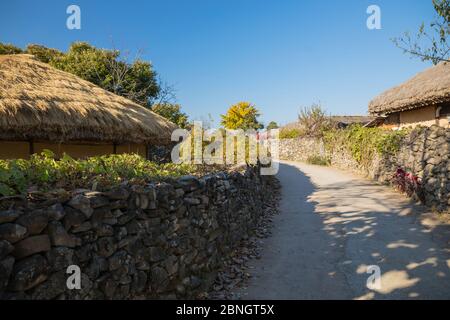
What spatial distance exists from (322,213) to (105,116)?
6715 mm

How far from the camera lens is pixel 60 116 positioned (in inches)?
328

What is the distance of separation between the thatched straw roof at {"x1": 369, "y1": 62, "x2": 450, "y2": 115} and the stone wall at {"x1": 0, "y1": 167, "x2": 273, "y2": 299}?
10568mm

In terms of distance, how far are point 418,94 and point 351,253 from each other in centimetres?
965

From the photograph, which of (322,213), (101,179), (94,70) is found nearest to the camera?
(101,179)

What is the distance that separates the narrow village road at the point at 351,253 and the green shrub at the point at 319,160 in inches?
441

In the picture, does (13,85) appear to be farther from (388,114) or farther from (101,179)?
(388,114)

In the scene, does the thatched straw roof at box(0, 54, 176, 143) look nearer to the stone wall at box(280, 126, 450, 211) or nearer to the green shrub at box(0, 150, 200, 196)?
the green shrub at box(0, 150, 200, 196)

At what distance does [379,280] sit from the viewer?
16.5 ft

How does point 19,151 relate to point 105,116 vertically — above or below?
below

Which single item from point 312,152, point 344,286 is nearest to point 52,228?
point 344,286

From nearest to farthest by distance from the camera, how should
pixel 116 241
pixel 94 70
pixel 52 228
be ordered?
pixel 52 228, pixel 116 241, pixel 94 70

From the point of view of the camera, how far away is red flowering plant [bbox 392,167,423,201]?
951 centimetres

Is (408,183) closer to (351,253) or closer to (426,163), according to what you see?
(426,163)

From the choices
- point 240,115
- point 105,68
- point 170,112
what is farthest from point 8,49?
point 240,115
